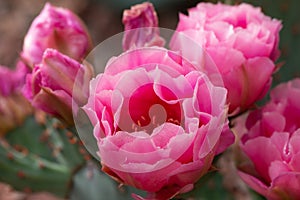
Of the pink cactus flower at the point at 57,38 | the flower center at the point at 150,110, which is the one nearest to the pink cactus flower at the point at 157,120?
the flower center at the point at 150,110

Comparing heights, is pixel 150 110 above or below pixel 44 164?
above

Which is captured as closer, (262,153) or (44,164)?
(262,153)

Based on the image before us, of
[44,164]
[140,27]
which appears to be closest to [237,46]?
[140,27]

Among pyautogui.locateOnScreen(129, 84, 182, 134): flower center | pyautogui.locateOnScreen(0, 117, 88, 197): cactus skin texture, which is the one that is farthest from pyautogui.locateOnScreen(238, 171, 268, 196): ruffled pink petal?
pyautogui.locateOnScreen(0, 117, 88, 197): cactus skin texture

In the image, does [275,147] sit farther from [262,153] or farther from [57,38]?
[57,38]

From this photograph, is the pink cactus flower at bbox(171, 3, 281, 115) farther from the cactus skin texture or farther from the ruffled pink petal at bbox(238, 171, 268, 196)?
the cactus skin texture
